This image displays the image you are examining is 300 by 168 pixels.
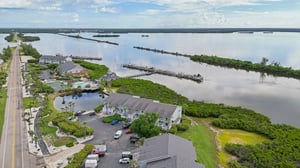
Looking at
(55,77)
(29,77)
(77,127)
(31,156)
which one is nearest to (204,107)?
(77,127)

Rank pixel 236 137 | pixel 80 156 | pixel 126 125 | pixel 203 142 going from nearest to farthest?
pixel 80 156 < pixel 203 142 < pixel 236 137 < pixel 126 125

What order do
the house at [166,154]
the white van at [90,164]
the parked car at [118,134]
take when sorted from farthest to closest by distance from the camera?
the parked car at [118,134] < the white van at [90,164] < the house at [166,154]

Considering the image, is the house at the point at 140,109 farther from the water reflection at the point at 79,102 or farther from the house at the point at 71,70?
the house at the point at 71,70

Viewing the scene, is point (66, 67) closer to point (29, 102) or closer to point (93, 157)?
point (29, 102)

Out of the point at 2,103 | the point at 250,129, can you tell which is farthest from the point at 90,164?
the point at 2,103

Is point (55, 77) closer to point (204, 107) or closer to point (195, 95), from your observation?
point (195, 95)

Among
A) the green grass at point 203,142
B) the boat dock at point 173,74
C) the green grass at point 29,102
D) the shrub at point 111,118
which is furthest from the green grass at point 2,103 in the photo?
the boat dock at point 173,74

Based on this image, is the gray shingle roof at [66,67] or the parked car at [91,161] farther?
the gray shingle roof at [66,67]
